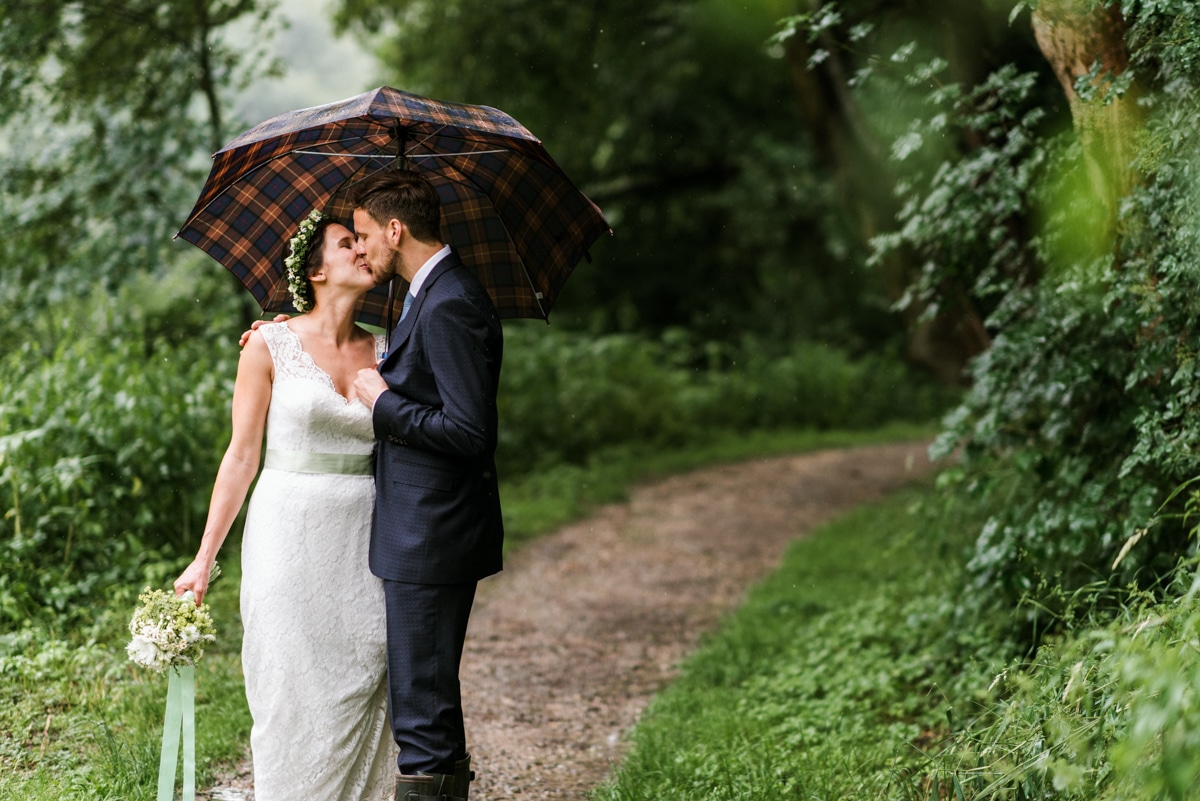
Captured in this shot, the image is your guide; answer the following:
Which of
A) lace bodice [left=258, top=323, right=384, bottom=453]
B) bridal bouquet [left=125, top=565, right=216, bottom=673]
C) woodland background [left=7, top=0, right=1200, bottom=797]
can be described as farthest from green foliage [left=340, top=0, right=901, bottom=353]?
bridal bouquet [left=125, top=565, right=216, bottom=673]

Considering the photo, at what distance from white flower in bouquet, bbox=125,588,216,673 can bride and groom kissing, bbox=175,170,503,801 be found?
0.10 metres

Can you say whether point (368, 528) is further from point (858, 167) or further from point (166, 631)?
point (858, 167)

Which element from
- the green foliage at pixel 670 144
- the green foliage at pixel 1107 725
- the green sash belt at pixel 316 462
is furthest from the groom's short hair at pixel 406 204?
the green foliage at pixel 670 144

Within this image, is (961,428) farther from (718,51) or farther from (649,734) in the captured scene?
(718,51)

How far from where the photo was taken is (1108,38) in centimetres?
382

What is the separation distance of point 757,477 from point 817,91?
439cm

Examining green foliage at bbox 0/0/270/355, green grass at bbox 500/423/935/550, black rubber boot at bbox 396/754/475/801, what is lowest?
green grass at bbox 500/423/935/550

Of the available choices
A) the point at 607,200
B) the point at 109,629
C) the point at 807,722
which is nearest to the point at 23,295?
the point at 109,629

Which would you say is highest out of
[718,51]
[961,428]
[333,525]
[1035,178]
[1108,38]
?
[718,51]

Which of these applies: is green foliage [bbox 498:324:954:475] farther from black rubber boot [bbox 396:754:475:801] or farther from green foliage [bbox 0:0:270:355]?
black rubber boot [bbox 396:754:475:801]

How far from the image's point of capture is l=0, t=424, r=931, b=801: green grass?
11.9ft

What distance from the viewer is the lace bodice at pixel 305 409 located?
10.0 feet

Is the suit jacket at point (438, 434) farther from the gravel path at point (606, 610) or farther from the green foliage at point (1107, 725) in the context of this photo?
the green foliage at point (1107, 725)

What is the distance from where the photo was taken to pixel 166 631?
2.87 m
